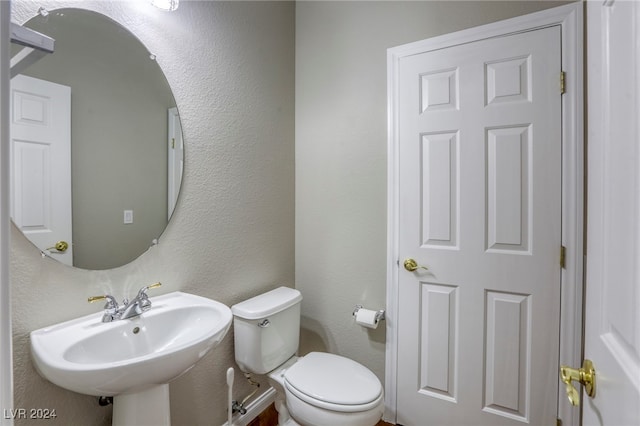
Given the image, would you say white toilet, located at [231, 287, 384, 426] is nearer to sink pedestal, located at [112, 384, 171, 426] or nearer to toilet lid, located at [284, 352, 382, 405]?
toilet lid, located at [284, 352, 382, 405]

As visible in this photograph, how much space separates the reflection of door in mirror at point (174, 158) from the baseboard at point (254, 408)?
1138mm

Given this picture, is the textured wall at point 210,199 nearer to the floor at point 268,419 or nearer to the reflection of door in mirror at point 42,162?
the reflection of door in mirror at point 42,162

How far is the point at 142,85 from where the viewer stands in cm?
124

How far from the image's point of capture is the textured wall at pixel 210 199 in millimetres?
994

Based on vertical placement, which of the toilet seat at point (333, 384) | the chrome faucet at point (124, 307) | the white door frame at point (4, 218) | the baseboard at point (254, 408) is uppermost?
the white door frame at point (4, 218)

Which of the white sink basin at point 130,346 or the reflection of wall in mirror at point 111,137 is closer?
the white sink basin at point 130,346

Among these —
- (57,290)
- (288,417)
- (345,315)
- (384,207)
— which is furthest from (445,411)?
(57,290)

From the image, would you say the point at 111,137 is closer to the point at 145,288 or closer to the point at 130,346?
the point at 145,288

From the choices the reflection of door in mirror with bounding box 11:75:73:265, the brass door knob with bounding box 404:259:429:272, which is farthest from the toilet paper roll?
the reflection of door in mirror with bounding box 11:75:73:265

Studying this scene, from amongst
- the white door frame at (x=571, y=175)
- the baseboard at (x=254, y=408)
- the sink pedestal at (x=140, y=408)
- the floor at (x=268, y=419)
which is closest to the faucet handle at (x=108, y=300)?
the sink pedestal at (x=140, y=408)

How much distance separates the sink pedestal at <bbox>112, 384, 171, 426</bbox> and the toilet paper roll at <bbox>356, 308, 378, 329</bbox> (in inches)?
40.4

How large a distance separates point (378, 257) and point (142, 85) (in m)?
1.42

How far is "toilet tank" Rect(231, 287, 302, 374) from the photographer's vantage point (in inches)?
58.9

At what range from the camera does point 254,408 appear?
1758 mm
